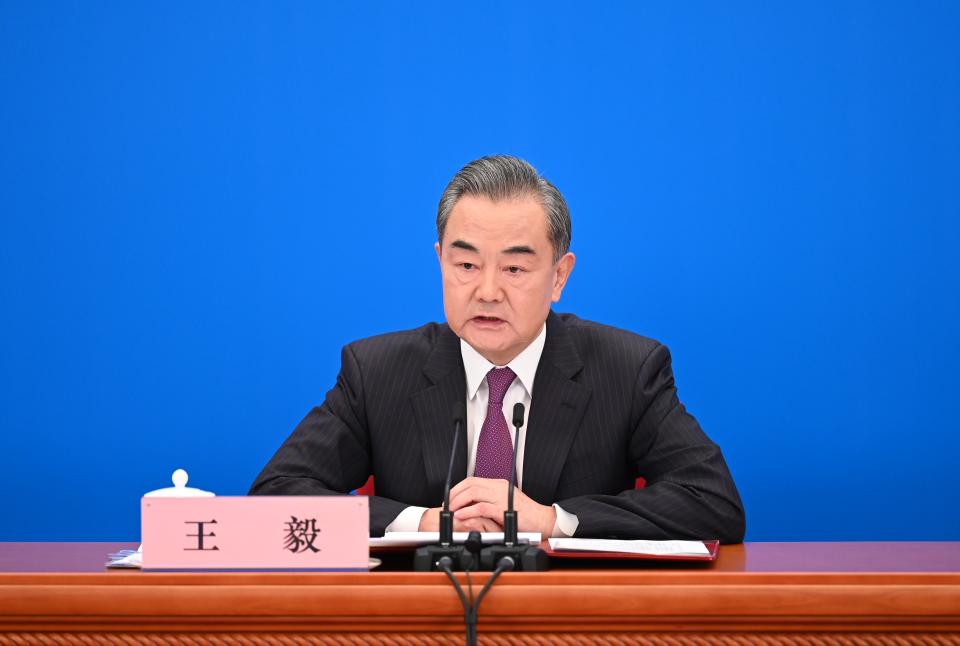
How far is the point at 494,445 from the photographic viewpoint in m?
1.91

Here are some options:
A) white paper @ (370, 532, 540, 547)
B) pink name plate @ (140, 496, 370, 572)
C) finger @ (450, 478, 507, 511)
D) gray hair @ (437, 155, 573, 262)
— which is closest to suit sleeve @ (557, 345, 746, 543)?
finger @ (450, 478, 507, 511)

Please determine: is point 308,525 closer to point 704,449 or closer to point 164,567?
point 164,567

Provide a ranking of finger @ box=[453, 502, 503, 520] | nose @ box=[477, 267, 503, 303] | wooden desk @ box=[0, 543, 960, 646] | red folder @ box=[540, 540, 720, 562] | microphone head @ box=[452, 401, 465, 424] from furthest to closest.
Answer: nose @ box=[477, 267, 503, 303] → finger @ box=[453, 502, 503, 520] → microphone head @ box=[452, 401, 465, 424] → red folder @ box=[540, 540, 720, 562] → wooden desk @ box=[0, 543, 960, 646]

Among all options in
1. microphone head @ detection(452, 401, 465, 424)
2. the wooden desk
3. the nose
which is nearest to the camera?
the wooden desk

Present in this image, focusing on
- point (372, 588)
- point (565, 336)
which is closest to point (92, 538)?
point (565, 336)

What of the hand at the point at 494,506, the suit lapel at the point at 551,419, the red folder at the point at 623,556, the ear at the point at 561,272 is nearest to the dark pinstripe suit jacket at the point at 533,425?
the suit lapel at the point at 551,419

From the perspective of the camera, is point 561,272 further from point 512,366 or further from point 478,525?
point 478,525

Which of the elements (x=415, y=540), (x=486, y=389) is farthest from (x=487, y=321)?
(x=415, y=540)

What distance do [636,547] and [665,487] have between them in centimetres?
34

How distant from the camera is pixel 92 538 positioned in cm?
312

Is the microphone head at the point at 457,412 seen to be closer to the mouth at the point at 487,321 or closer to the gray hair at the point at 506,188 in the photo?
the mouth at the point at 487,321

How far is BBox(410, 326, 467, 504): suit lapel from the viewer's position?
6.25ft

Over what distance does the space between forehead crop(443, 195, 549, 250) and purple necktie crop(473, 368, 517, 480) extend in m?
0.30

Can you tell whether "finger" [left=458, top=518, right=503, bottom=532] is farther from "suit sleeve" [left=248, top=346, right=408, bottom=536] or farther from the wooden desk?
the wooden desk
